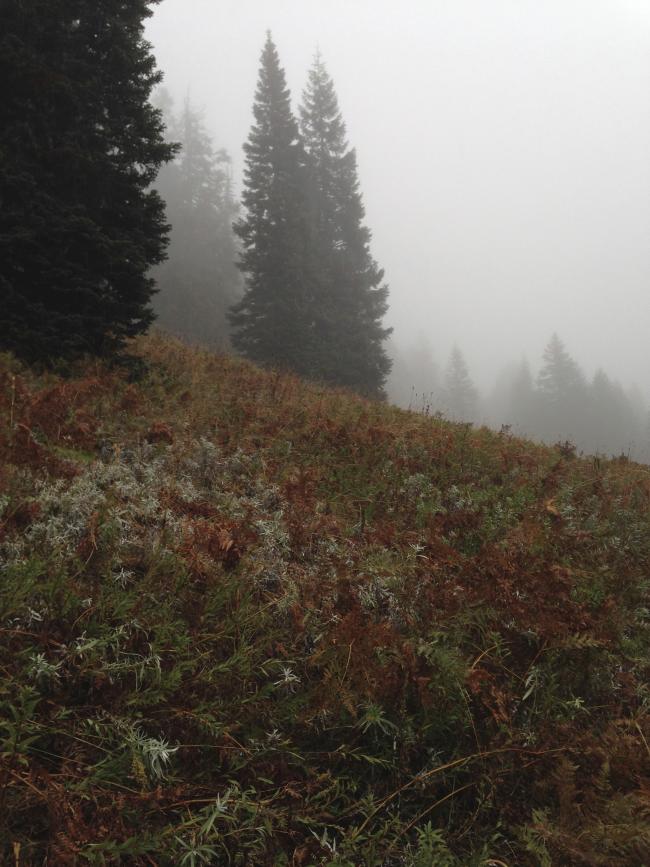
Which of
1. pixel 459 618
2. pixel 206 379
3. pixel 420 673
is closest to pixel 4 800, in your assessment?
pixel 420 673

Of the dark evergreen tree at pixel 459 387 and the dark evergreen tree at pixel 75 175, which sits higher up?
the dark evergreen tree at pixel 459 387

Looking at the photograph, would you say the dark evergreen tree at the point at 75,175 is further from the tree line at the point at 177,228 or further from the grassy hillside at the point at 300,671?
the grassy hillside at the point at 300,671

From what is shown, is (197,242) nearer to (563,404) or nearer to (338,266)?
(338,266)

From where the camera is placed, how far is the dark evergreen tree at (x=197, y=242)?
3003 centimetres

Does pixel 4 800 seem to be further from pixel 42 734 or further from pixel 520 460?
pixel 520 460

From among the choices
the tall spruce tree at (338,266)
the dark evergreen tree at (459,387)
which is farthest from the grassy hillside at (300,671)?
the dark evergreen tree at (459,387)

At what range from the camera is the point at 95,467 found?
4.67 m

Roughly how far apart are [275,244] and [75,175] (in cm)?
1643

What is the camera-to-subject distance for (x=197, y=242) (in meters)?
37.4

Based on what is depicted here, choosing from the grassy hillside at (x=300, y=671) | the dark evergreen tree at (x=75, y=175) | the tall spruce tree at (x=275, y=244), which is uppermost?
the tall spruce tree at (x=275, y=244)

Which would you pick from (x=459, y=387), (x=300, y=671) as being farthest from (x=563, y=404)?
(x=300, y=671)

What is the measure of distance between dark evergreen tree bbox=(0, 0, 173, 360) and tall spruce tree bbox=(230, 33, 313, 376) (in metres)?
11.3

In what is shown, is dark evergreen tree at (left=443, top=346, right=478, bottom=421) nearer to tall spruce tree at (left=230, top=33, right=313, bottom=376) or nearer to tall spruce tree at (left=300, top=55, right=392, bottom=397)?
tall spruce tree at (left=300, top=55, right=392, bottom=397)

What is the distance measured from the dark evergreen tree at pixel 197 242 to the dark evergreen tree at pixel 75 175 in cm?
1383
